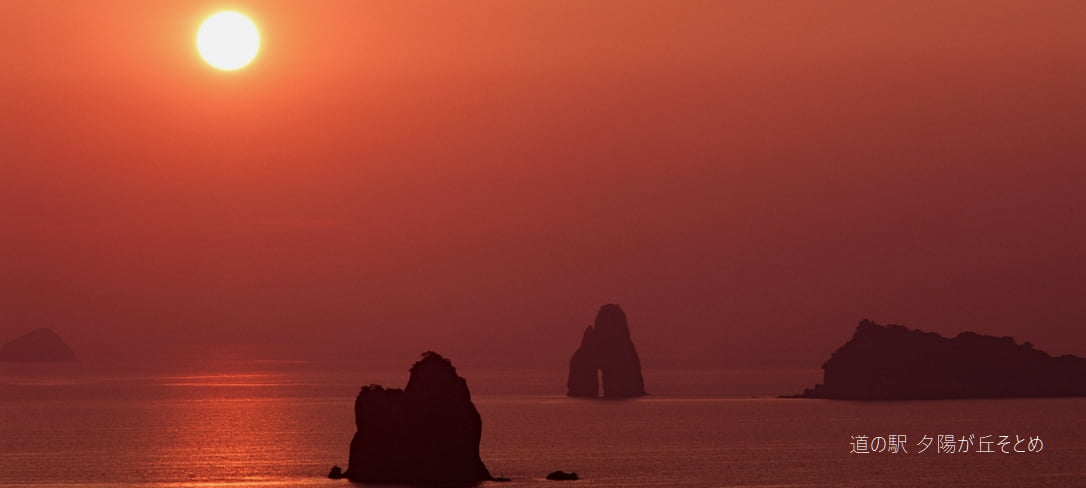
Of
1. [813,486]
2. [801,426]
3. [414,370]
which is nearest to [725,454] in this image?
[813,486]

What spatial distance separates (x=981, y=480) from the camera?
13000cm

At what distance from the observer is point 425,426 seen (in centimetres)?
10762

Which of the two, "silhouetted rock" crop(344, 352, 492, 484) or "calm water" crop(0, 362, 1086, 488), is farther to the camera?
"calm water" crop(0, 362, 1086, 488)

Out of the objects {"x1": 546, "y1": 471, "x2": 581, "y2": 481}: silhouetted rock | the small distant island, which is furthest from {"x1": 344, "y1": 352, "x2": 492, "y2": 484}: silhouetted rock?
{"x1": 546, "y1": 471, "x2": 581, "y2": 481}: silhouetted rock

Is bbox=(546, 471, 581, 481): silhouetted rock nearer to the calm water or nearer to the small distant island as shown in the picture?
the calm water

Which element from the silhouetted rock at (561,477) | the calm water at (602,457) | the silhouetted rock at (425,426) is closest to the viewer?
the silhouetted rock at (425,426)

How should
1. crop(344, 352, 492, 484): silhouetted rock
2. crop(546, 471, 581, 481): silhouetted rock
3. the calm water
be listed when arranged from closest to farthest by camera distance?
crop(344, 352, 492, 484): silhouetted rock → crop(546, 471, 581, 481): silhouetted rock → the calm water

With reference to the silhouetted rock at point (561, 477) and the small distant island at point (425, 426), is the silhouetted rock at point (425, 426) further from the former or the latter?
the silhouetted rock at point (561, 477)

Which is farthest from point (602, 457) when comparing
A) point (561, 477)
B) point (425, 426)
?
point (425, 426)

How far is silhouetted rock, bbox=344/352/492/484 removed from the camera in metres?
107

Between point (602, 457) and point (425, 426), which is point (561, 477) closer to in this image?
point (425, 426)

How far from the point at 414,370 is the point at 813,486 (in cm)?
3510

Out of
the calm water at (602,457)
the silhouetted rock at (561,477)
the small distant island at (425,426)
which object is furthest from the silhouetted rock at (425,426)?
the silhouetted rock at (561,477)

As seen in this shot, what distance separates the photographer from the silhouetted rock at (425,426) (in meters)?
107
